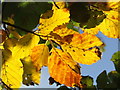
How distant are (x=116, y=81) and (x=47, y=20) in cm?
44

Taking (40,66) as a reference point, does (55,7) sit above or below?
above

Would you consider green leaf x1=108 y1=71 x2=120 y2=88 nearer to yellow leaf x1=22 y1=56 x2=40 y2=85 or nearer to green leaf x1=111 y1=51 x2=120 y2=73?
green leaf x1=111 y1=51 x2=120 y2=73

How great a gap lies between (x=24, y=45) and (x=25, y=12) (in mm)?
113

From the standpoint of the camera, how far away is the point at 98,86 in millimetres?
832

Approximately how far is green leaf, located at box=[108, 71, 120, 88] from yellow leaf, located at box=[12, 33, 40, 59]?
1.36ft

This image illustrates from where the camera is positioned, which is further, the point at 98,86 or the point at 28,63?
the point at 98,86

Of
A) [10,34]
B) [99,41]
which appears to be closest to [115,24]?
[99,41]

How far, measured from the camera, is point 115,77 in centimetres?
87

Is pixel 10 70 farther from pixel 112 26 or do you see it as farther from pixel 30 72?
pixel 112 26

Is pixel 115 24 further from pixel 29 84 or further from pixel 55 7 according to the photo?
pixel 29 84

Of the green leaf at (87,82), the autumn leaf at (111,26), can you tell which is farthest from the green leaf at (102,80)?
the autumn leaf at (111,26)

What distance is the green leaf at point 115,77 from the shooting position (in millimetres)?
862

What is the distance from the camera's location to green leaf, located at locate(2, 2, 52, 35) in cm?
48

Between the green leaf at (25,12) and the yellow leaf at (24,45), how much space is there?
0.07 m
